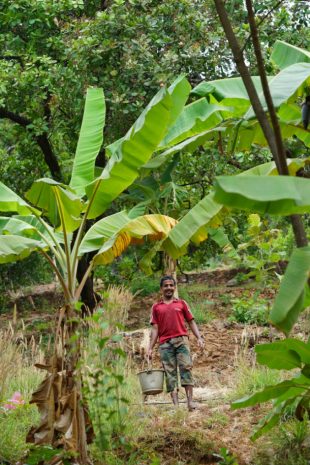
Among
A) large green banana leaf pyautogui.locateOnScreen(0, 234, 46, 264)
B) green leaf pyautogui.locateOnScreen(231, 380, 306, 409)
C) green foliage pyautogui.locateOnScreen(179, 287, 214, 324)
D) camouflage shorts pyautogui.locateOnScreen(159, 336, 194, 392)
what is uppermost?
large green banana leaf pyautogui.locateOnScreen(0, 234, 46, 264)

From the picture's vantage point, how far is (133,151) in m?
6.59

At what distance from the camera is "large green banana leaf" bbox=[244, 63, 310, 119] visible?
5815 mm

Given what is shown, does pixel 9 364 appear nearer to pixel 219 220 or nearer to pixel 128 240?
pixel 128 240

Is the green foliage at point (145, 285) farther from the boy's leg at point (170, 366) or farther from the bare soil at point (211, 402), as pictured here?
the boy's leg at point (170, 366)

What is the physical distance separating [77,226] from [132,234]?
474mm

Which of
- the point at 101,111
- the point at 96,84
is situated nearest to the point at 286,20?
the point at 96,84

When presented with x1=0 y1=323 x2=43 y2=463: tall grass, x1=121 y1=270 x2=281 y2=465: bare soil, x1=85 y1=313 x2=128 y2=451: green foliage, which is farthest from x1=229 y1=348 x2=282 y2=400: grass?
x1=0 y1=323 x2=43 y2=463: tall grass

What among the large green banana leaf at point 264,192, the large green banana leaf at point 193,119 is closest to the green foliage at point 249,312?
the large green banana leaf at point 193,119

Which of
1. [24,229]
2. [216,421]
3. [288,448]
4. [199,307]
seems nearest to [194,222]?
[24,229]

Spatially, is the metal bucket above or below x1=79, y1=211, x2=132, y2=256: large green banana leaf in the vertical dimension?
below

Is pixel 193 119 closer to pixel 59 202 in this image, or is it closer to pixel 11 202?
pixel 59 202

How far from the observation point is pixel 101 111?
309 inches

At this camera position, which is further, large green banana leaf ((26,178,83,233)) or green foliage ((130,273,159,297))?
green foliage ((130,273,159,297))

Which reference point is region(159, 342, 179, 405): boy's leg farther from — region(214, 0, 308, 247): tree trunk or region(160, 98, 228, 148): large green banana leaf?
region(214, 0, 308, 247): tree trunk
